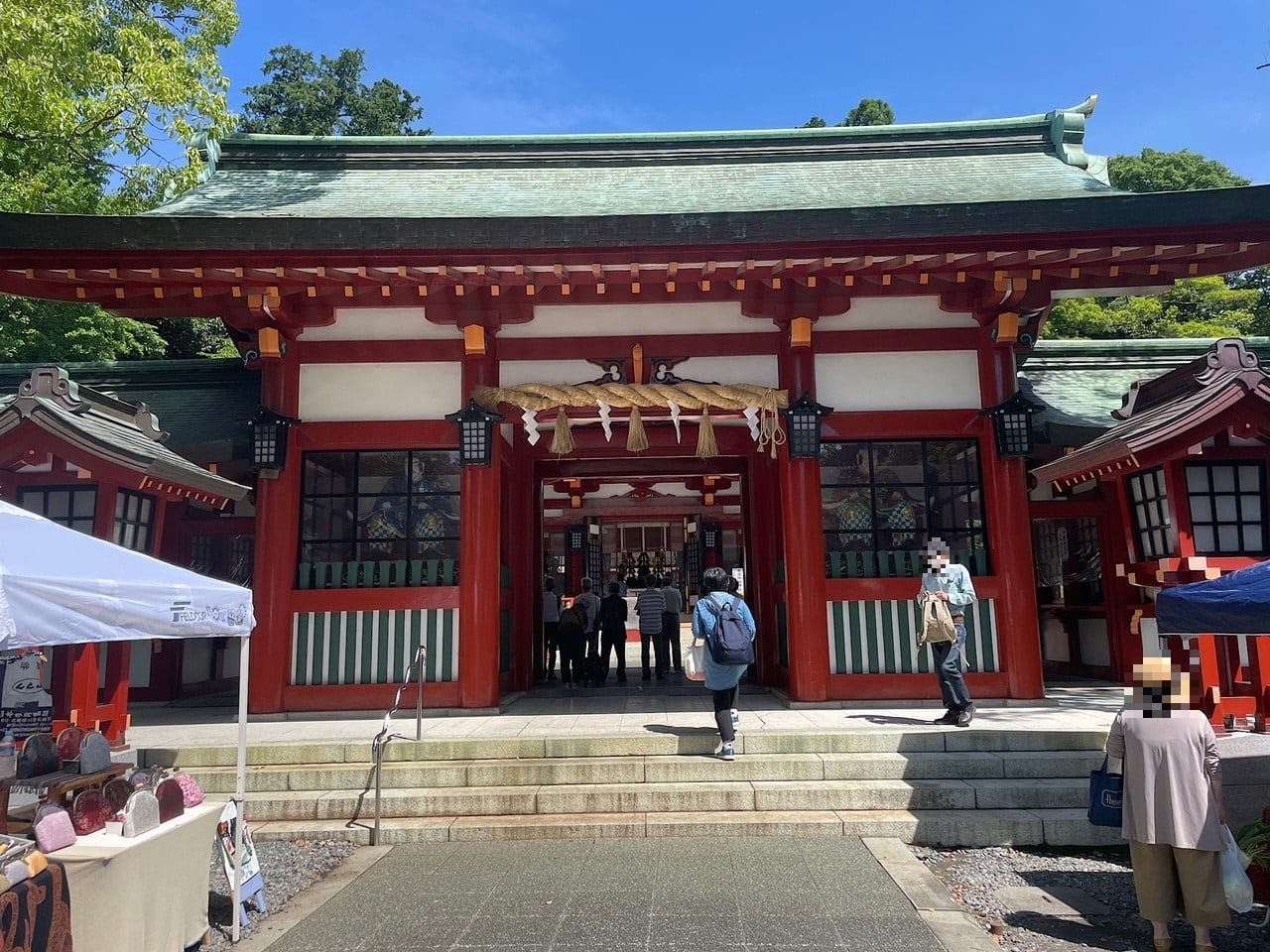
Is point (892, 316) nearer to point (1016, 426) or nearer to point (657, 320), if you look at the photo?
point (1016, 426)

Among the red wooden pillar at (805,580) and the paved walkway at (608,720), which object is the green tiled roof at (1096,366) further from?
the red wooden pillar at (805,580)

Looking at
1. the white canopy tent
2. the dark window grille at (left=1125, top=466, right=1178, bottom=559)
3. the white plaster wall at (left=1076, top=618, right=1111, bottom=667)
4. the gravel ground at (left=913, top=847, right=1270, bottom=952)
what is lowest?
the gravel ground at (left=913, top=847, right=1270, bottom=952)

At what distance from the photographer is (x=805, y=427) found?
318 inches

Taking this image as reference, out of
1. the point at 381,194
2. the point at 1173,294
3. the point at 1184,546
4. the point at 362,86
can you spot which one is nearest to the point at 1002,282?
the point at 1184,546

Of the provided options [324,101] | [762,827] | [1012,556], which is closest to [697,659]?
[762,827]

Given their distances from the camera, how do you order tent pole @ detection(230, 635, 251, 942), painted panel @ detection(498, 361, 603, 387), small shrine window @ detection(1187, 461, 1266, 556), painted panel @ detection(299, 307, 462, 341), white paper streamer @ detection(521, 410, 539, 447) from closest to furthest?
tent pole @ detection(230, 635, 251, 942) < small shrine window @ detection(1187, 461, 1266, 556) < white paper streamer @ detection(521, 410, 539, 447) < painted panel @ detection(299, 307, 462, 341) < painted panel @ detection(498, 361, 603, 387)

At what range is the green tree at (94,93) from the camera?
9703mm

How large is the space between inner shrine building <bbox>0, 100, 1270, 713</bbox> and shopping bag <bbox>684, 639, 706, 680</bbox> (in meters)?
1.83

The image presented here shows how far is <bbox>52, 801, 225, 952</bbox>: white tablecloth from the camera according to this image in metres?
3.25

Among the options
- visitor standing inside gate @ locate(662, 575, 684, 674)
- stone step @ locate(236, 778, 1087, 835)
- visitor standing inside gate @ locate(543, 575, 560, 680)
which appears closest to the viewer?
stone step @ locate(236, 778, 1087, 835)

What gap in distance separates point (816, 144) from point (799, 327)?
4712 mm

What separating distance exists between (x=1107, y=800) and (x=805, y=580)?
3.97 m

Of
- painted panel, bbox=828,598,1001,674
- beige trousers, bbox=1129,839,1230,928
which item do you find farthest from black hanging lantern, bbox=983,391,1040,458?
beige trousers, bbox=1129,839,1230,928

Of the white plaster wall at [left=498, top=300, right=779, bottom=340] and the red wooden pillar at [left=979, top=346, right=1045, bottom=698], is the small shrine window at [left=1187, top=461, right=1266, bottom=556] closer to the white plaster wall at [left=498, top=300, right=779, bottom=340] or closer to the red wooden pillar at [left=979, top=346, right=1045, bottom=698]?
the red wooden pillar at [left=979, top=346, right=1045, bottom=698]
